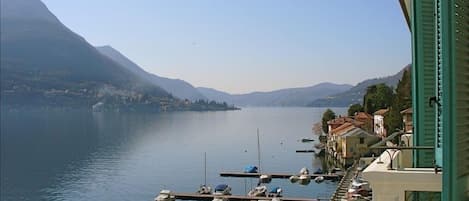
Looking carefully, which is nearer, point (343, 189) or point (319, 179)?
point (343, 189)

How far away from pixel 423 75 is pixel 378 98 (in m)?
65.5

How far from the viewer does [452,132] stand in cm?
327

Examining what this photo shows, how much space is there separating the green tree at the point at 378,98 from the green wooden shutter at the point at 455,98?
63.5 metres

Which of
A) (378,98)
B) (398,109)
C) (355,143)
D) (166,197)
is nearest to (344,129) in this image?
(355,143)

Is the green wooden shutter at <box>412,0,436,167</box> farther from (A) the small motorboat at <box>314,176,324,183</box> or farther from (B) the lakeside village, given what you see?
(A) the small motorboat at <box>314,176,324,183</box>

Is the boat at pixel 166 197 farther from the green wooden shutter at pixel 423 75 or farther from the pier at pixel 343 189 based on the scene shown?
the green wooden shutter at pixel 423 75

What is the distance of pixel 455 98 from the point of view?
327 centimetres

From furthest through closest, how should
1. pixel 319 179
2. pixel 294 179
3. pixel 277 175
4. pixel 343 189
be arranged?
pixel 277 175
pixel 294 179
pixel 319 179
pixel 343 189

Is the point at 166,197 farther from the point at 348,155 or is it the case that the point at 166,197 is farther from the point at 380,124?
the point at 380,124

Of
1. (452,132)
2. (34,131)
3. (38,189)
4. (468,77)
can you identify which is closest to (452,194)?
(452,132)

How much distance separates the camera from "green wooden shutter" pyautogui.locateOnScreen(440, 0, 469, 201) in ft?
10.7

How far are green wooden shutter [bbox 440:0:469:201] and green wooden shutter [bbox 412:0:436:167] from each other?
4.41ft

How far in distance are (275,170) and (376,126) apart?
12580 mm

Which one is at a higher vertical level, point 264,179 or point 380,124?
point 380,124
